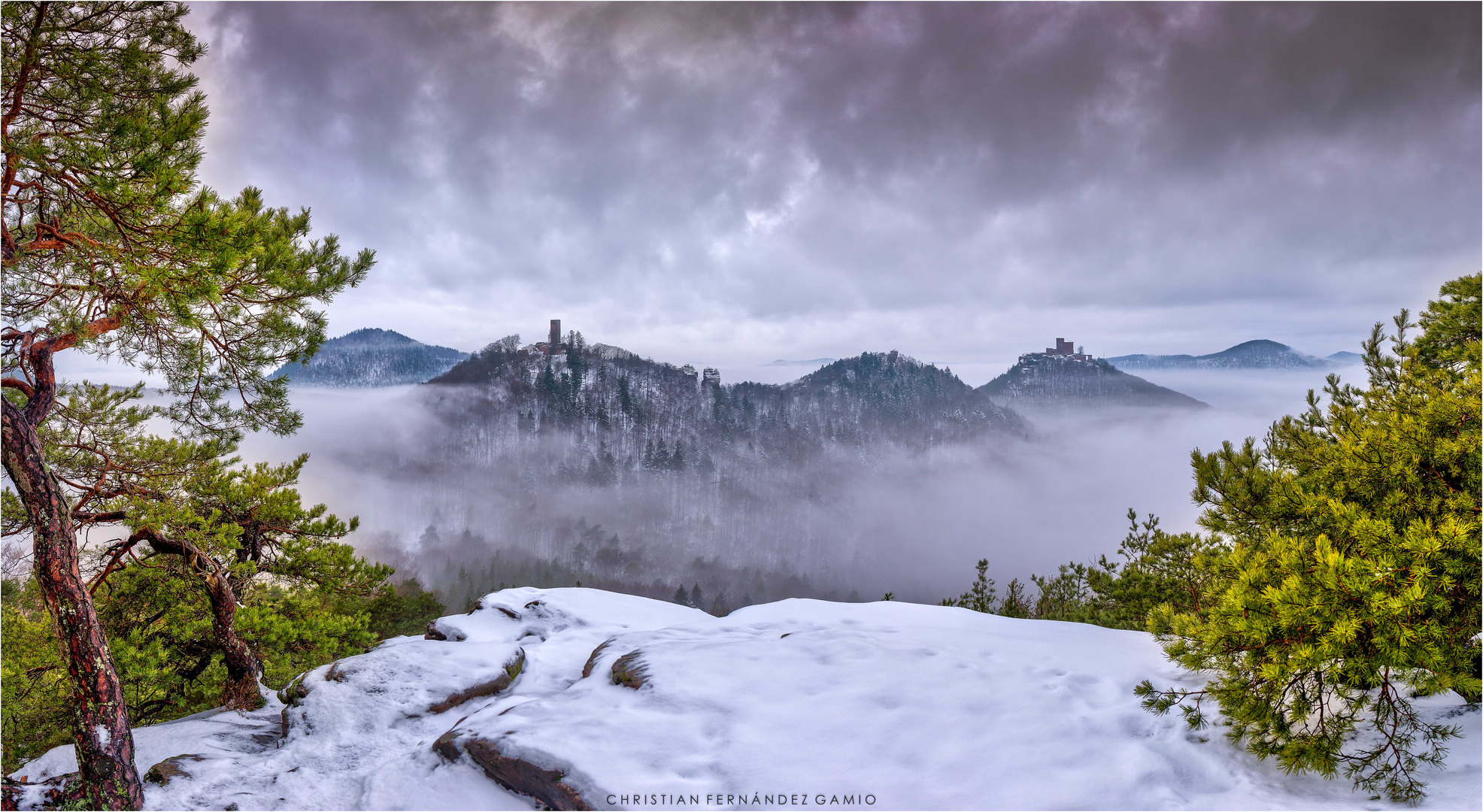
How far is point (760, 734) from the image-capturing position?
15.8 feet

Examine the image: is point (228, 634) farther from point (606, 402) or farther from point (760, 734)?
point (606, 402)

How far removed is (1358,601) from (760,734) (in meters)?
4.23

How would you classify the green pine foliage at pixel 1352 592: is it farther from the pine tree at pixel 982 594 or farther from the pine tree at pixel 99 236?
the pine tree at pixel 982 594

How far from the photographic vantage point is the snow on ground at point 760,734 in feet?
12.9

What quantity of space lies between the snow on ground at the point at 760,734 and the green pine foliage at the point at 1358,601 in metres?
0.29

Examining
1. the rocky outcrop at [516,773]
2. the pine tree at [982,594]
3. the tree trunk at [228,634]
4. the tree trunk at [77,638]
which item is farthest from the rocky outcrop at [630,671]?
the pine tree at [982,594]

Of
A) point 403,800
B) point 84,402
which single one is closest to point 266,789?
point 403,800

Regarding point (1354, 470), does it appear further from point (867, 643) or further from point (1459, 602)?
point (867, 643)

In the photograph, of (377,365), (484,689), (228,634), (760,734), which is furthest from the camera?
(377,365)

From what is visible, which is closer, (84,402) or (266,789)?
(266,789)

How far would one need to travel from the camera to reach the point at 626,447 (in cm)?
18525

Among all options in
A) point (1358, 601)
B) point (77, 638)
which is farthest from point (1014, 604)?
point (77, 638)

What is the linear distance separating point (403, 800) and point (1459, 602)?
306 inches

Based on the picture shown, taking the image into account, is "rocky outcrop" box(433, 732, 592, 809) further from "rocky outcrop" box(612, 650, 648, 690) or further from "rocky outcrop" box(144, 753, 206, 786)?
"rocky outcrop" box(144, 753, 206, 786)
